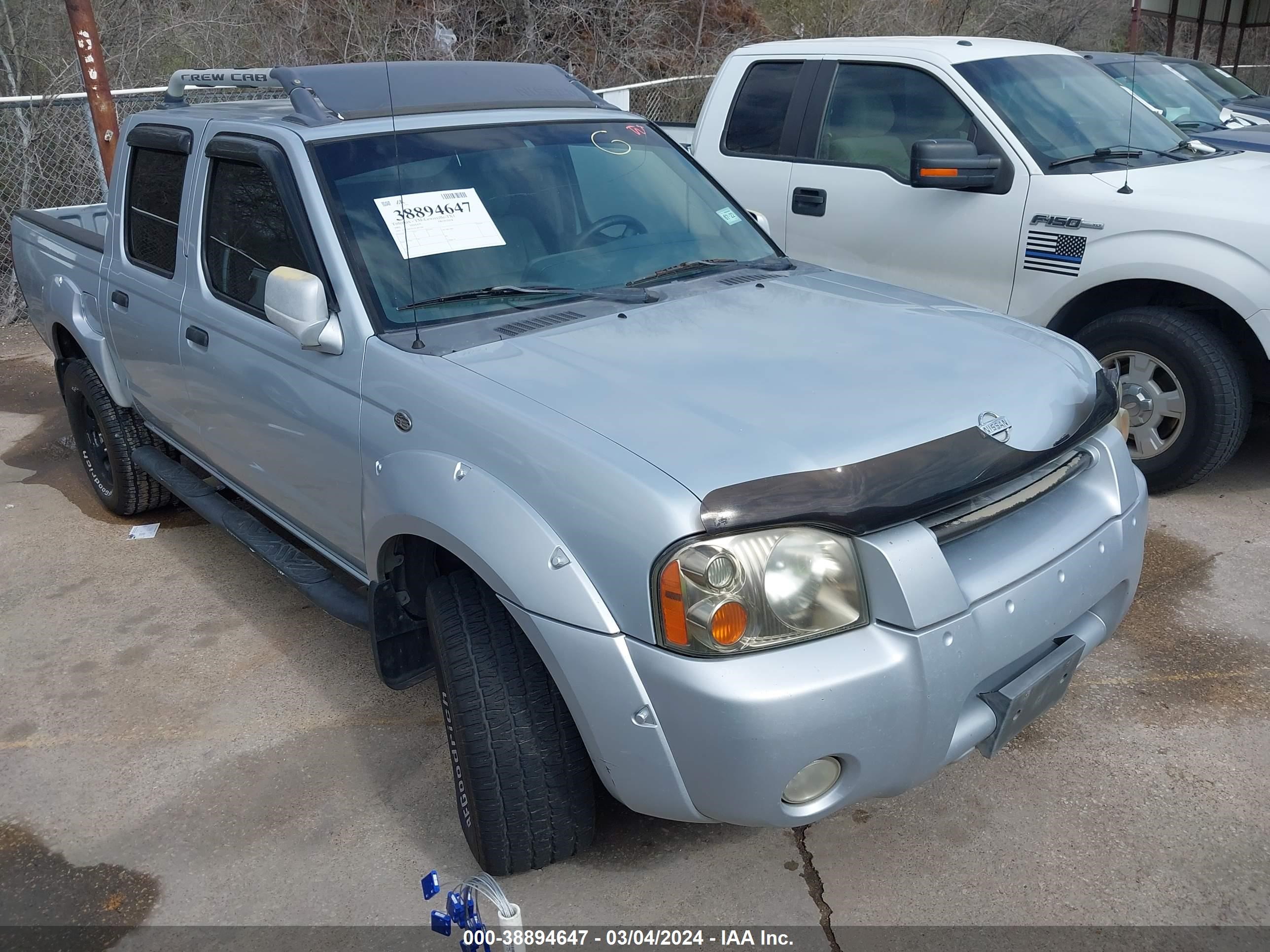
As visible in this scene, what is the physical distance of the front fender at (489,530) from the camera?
2215 mm

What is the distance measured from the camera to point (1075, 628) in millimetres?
2582

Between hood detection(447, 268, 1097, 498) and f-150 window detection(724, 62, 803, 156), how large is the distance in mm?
2954

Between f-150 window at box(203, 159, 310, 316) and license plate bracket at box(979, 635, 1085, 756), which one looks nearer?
license plate bracket at box(979, 635, 1085, 756)

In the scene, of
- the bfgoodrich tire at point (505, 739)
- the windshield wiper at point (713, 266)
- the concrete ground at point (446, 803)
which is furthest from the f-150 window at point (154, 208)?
the bfgoodrich tire at point (505, 739)

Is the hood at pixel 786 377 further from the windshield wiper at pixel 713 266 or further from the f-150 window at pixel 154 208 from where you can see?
the f-150 window at pixel 154 208

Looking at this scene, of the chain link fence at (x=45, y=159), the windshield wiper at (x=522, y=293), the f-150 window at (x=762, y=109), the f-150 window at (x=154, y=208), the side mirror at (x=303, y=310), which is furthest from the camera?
the chain link fence at (x=45, y=159)

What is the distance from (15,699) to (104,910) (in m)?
1.29

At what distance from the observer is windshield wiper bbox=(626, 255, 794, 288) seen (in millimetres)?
3320

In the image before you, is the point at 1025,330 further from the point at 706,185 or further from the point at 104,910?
the point at 104,910

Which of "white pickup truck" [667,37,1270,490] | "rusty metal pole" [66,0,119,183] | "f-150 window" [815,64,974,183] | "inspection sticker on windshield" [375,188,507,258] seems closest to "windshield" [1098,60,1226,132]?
"white pickup truck" [667,37,1270,490]

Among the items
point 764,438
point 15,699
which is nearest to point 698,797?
point 764,438

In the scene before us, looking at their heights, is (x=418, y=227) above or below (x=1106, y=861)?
above

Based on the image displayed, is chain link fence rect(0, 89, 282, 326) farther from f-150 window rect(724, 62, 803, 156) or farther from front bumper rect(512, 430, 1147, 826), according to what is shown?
front bumper rect(512, 430, 1147, 826)

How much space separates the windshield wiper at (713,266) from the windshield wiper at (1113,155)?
199 cm
